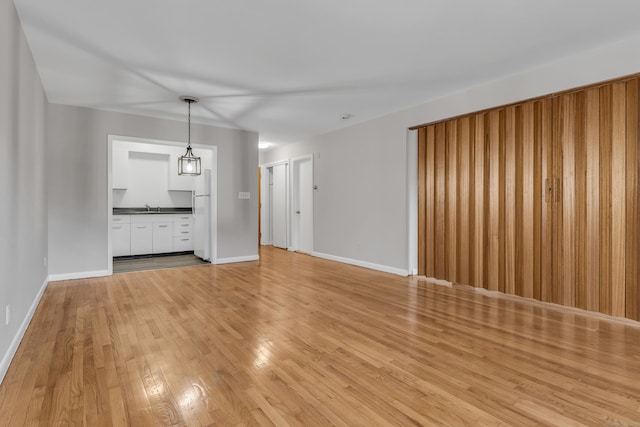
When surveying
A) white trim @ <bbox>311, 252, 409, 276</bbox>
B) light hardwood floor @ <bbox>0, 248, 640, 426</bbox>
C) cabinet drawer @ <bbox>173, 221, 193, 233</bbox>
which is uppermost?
cabinet drawer @ <bbox>173, 221, 193, 233</bbox>

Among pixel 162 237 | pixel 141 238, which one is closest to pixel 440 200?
pixel 162 237

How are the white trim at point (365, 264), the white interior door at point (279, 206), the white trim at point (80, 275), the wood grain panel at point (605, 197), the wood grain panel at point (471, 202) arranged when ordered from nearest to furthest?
the wood grain panel at point (605, 197)
the wood grain panel at point (471, 202)
the white trim at point (80, 275)
the white trim at point (365, 264)
the white interior door at point (279, 206)

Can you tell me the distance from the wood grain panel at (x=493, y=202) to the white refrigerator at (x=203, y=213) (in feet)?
15.4

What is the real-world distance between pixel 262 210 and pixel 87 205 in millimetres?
4348

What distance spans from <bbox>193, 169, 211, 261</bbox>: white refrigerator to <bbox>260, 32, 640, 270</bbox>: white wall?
7.06 feet

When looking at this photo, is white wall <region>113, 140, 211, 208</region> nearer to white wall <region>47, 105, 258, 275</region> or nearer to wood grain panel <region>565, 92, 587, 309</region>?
white wall <region>47, 105, 258, 275</region>

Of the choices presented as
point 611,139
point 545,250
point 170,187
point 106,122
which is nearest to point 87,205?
point 106,122

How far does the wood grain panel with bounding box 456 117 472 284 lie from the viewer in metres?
4.34

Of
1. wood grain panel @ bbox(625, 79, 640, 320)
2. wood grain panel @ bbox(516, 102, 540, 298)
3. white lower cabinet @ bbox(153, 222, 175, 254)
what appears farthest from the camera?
white lower cabinet @ bbox(153, 222, 175, 254)

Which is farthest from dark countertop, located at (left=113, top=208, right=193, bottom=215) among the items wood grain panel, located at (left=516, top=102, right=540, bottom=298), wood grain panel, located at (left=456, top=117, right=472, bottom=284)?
wood grain panel, located at (left=516, top=102, right=540, bottom=298)

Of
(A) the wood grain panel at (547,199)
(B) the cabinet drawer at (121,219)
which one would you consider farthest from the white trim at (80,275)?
(A) the wood grain panel at (547,199)

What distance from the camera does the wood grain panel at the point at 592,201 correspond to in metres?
3.23

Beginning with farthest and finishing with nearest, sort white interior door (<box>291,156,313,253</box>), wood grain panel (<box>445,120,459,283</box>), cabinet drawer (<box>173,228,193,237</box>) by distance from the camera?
cabinet drawer (<box>173,228,193,237</box>) < white interior door (<box>291,156,313,253</box>) < wood grain panel (<box>445,120,459,283</box>)

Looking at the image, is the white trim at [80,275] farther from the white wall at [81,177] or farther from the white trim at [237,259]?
the white trim at [237,259]
